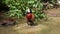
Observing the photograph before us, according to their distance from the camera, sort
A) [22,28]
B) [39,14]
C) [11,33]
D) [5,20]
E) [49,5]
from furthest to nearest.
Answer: [49,5] < [39,14] < [5,20] < [22,28] < [11,33]

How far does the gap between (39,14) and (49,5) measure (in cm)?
150

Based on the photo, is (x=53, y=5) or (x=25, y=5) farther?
(x=53, y=5)

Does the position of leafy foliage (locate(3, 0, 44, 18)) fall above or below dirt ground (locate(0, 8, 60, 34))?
above

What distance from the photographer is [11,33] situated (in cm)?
668

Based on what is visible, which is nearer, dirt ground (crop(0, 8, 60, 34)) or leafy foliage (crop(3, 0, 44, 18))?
dirt ground (crop(0, 8, 60, 34))

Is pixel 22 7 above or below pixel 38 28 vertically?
above

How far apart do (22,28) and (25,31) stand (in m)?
0.32

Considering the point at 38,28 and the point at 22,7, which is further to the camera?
the point at 22,7

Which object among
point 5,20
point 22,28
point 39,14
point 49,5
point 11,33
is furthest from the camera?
point 49,5

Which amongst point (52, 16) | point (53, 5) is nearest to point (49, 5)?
point (53, 5)

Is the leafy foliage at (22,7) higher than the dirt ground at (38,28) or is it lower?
higher

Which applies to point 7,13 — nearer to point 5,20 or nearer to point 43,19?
point 5,20

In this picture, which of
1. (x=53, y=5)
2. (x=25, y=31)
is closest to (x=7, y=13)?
(x=25, y=31)

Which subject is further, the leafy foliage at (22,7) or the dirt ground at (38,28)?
the leafy foliage at (22,7)
